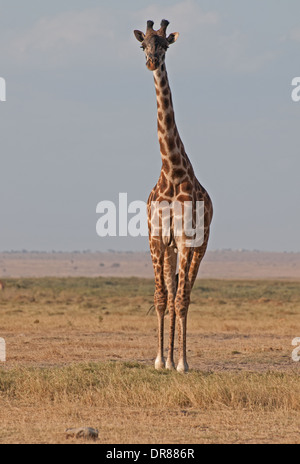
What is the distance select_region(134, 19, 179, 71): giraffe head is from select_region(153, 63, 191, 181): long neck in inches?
15.1

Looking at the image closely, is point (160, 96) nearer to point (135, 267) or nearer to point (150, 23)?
point (150, 23)

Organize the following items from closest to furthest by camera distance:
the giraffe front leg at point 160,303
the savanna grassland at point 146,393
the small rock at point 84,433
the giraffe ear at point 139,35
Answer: the small rock at point 84,433, the savanna grassland at point 146,393, the giraffe ear at point 139,35, the giraffe front leg at point 160,303

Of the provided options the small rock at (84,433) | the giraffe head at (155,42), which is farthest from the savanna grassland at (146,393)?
the giraffe head at (155,42)

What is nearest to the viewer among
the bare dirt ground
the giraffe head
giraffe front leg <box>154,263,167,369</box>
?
the giraffe head

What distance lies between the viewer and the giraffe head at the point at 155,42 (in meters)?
13.0

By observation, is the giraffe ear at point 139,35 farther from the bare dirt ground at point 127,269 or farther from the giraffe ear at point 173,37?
the bare dirt ground at point 127,269

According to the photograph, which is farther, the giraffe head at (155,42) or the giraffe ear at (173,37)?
the giraffe ear at (173,37)

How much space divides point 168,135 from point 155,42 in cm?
161

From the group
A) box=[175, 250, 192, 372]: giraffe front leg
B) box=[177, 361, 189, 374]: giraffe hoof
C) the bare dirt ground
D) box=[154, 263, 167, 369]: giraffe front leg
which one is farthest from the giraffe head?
the bare dirt ground

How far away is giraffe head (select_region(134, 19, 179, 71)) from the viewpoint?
42.7 ft

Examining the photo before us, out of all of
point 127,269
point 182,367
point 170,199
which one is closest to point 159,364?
point 182,367

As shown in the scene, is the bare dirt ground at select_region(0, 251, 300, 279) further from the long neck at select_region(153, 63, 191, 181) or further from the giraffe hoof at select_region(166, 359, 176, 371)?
the long neck at select_region(153, 63, 191, 181)

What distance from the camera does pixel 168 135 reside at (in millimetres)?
13867

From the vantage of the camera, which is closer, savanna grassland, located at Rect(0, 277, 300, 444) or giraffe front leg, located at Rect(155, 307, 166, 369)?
savanna grassland, located at Rect(0, 277, 300, 444)
